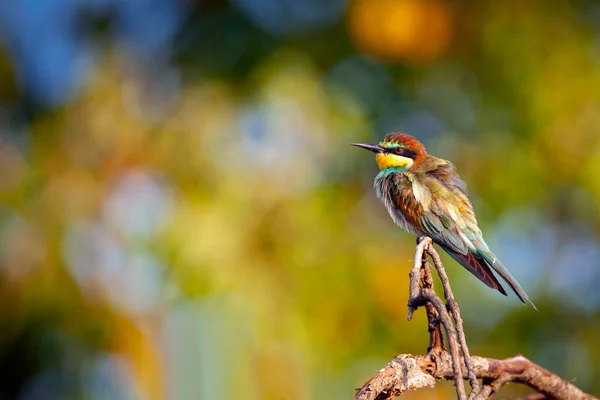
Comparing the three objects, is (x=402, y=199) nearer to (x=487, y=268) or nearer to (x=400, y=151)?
(x=400, y=151)

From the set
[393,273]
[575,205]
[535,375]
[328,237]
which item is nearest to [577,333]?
[575,205]

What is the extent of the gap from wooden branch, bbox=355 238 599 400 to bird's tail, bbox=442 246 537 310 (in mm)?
809

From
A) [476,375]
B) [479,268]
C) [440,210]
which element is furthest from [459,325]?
[440,210]

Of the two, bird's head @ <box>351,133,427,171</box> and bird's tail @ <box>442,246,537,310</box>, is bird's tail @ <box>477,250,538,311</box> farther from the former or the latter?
bird's head @ <box>351,133,427,171</box>

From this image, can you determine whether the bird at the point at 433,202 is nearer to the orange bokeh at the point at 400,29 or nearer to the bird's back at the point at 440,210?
the bird's back at the point at 440,210

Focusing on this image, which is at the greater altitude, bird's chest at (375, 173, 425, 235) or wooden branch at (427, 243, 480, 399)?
bird's chest at (375, 173, 425, 235)

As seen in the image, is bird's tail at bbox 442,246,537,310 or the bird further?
the bird

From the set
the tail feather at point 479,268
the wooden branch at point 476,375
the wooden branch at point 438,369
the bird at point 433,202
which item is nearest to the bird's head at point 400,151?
the bird at point 433,202

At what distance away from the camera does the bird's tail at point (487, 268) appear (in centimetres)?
273

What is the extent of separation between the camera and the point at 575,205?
6562 mm

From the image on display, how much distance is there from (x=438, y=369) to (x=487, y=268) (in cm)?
118

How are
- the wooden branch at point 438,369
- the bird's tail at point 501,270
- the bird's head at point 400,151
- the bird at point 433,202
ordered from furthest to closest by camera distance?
the bird's head at point 400,151
the bird at point 433,202
the bird's tail at point 501,270
the wooden branch at point 438,369

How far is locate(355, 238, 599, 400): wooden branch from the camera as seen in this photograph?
161 cm

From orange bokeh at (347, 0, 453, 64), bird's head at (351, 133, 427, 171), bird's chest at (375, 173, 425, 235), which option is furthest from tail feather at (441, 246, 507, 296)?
orange bokeh at (347, 0, 453, 64)
